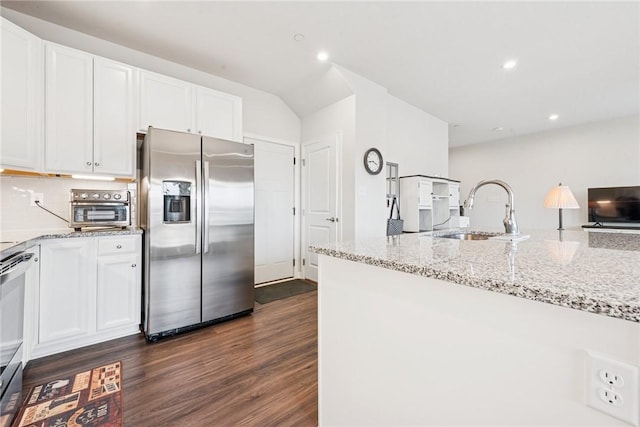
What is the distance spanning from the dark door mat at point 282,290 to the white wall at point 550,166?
4.72 m

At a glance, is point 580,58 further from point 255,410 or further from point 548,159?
point 255,410

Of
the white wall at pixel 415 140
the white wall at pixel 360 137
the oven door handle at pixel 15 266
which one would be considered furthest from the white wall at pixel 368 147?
the oven door handle at pixel 15 266

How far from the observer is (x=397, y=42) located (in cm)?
269

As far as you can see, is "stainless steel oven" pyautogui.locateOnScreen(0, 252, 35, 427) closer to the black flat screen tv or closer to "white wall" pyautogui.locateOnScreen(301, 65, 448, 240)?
"white wall" pyautogui.locateOnScreen(301, 65, 448, 240)

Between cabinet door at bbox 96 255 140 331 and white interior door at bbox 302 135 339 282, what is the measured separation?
218 cm

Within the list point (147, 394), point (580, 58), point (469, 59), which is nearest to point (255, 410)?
point (147, 394)

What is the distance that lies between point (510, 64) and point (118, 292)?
4.62 meters

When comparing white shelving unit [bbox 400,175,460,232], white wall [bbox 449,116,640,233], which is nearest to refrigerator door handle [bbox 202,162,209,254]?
white shelving unit [bbox 400,175,460,232]

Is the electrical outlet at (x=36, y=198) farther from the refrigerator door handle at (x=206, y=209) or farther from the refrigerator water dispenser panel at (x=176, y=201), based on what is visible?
the refrigerator door handle at (x=206, y=209)

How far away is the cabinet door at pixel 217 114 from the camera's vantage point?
285 cm

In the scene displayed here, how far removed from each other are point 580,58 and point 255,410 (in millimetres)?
4532

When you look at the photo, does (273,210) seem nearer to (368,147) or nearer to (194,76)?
(368,147)

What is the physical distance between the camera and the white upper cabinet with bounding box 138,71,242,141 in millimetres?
2547

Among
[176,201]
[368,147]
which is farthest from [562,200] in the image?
[176,201]
